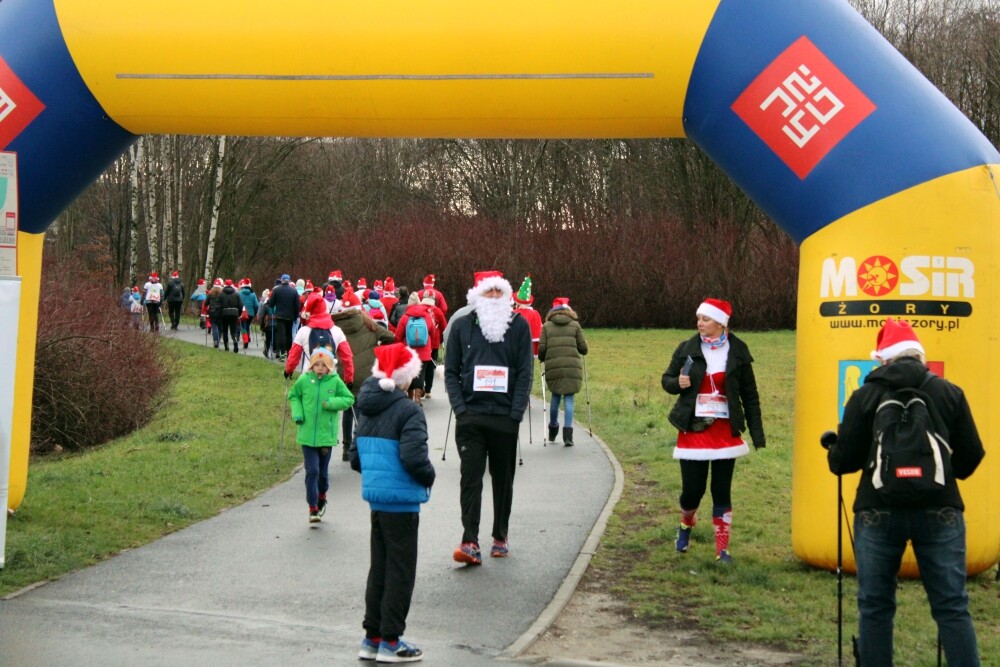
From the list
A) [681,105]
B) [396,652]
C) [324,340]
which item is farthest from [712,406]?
[324,340]

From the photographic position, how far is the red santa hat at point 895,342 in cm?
628

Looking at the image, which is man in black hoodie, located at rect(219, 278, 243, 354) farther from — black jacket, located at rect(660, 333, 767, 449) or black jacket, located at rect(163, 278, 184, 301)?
black jacket, located at rect(660, 333, 767, 449)

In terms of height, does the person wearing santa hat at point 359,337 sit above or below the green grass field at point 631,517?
above

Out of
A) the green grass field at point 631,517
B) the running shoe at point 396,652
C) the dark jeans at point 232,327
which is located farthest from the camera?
the dark jeans at point 232,327

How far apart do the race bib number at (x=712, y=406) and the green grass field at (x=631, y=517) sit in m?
1.11

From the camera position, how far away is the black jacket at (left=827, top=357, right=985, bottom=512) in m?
6.16

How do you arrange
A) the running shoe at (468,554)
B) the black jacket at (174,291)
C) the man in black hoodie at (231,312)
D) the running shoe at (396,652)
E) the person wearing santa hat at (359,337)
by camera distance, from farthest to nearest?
the black jacket at (174,291) < the man in black hoodie at (231,312) < the person wearing santa hat at (359,337) < the running shoe at (468,554) < the running shoe at (396,652)

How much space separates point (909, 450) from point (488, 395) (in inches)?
157

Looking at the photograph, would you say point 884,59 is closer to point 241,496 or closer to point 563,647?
point 563,647


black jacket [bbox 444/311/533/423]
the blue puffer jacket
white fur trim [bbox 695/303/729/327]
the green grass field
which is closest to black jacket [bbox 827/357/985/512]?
the green grass field

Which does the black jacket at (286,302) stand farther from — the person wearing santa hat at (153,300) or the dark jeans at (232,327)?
the person wearing santa hat at (153,300)

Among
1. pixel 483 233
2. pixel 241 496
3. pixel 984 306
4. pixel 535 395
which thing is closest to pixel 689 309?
pixel 483 233

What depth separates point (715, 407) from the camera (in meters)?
9.45

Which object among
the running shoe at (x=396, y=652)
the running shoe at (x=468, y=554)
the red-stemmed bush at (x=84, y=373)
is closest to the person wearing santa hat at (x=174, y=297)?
the red-stemmed bush at (x=84, y=373)
